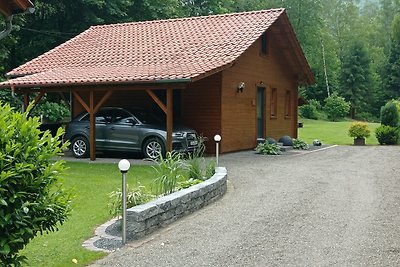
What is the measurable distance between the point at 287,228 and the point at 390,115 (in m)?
19.2

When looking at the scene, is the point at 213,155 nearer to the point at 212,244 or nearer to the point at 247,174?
the point at 247,174

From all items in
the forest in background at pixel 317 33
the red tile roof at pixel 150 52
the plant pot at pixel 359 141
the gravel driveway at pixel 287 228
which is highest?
the forest in background at pixel 317 33

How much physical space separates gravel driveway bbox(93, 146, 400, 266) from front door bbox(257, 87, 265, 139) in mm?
8596

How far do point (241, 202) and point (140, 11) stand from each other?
2698cm

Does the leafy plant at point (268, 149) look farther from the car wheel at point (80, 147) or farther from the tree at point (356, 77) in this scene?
A: the tree at point (356, 77)

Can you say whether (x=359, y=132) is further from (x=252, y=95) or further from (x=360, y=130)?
(x=252, y=95)

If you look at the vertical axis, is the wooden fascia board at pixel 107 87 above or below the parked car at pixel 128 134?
above

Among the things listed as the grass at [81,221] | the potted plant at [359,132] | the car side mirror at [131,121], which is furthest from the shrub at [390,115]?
the grass at [81,221]

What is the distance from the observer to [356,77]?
174 feet

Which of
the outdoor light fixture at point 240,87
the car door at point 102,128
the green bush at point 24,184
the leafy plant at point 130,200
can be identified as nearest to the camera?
the green bush at point 24,184

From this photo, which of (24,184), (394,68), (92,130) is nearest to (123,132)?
(92,130)

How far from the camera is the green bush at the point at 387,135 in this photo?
2442cm

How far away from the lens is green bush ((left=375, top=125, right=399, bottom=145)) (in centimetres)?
2442

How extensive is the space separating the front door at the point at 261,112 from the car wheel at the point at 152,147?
650 cm
